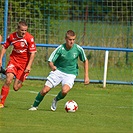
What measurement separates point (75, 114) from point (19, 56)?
2156 mm

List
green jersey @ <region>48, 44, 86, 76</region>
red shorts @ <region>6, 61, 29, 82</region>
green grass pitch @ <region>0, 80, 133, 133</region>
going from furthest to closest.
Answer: red shorts @ <region>6, 61, 29, 82</region> → green jersey @ <region>48, 44, 86, 76</region> → green grass pitch @ <region>0, 80, 133, 133</region>

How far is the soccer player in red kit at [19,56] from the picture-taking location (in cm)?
1318

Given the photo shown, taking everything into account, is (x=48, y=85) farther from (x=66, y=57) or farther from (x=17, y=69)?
(x=17, y=69)

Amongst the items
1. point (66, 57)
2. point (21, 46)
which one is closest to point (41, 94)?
point (66, 57)

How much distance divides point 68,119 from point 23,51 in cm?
272

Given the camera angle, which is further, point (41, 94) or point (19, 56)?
point (19, 56)

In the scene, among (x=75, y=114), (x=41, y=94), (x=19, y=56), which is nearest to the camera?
(x=75, y=114)

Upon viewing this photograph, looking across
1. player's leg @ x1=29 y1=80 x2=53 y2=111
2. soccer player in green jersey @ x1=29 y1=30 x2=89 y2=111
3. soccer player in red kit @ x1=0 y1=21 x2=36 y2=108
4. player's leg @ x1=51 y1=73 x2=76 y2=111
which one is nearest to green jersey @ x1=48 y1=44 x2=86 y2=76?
soccer player in green jersey @ x1=29 y1=30 x2=89 y2=111

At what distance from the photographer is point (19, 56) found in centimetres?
1352

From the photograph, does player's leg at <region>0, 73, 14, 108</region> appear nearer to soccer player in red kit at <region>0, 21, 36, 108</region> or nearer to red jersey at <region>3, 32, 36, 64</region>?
soccer player in red kit at <region>0, 21, 36, 108</region>

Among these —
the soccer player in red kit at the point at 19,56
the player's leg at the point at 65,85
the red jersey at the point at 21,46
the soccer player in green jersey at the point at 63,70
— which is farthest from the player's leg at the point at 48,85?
the red jersey at the point at 21,46

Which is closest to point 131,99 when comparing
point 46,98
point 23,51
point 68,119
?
point 46,98

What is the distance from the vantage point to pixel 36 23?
19.8 metres

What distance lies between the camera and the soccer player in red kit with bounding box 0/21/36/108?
1318 centimetres
